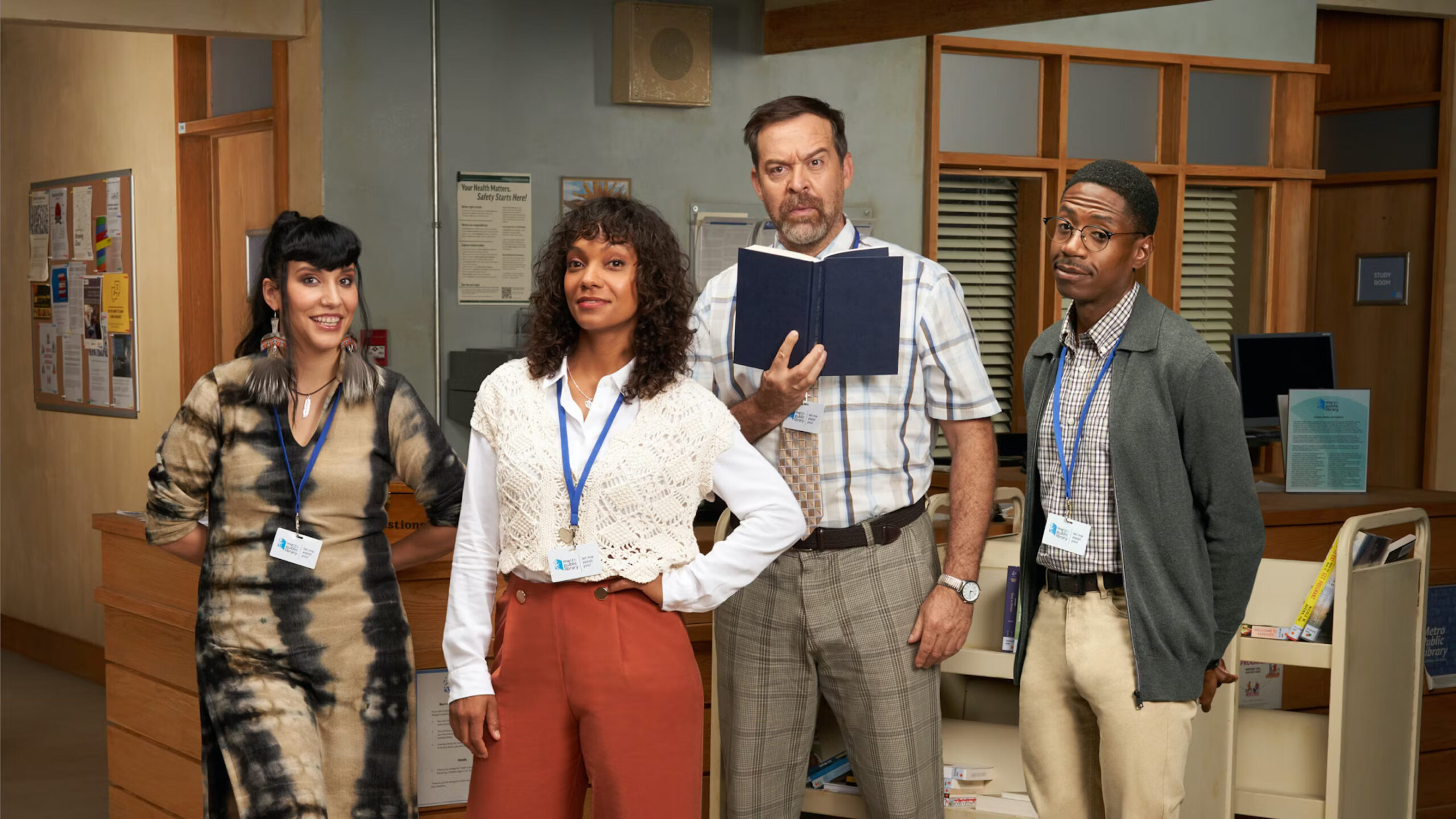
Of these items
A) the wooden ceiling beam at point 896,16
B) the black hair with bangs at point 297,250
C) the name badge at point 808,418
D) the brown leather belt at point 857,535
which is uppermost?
the wooden ceiling beam at point 896,16

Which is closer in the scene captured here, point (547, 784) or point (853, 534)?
point (547, 784)

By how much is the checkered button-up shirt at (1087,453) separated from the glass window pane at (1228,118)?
4.48 metres

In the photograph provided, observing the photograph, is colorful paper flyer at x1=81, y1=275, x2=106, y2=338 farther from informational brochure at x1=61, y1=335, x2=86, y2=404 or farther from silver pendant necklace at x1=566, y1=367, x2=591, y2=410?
silver pendant necklace at x1=566, y1=367, x2=591, y2=410

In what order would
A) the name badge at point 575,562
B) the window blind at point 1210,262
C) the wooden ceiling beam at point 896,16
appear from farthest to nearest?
the window blind at point 1210,262 < the wooden ceiling beam at point 896,16 < the name badge at point 575,562

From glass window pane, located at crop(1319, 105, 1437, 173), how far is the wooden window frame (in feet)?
1.06

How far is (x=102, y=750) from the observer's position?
575 cm

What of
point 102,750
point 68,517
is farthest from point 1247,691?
point 68,517

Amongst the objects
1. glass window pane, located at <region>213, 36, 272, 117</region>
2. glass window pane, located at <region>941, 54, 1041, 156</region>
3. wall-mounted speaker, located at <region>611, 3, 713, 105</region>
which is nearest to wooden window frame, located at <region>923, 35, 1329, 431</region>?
glass window pane, located at <region>941, 54, 1041, 156</region>

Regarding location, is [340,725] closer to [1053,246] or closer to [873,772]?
[873,772]

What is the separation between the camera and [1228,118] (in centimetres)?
686

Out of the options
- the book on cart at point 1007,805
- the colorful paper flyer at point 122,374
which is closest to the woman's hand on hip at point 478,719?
the book on cart at point 1007,805

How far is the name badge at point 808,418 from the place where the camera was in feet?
8.73

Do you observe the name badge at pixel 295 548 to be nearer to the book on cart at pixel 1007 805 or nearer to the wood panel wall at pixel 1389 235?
the book on cart at pixel 1007 805

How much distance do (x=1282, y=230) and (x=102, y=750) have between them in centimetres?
589
